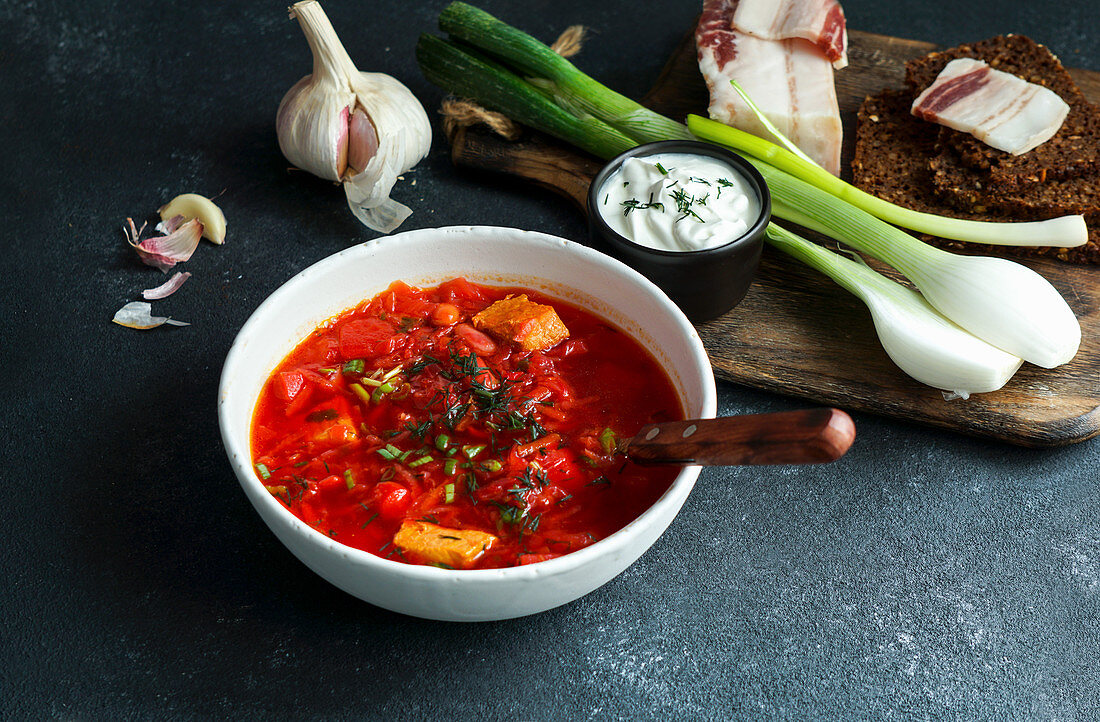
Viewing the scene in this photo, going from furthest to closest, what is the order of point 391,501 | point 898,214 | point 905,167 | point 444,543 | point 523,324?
point 905,167 < point 898,214 < point 523,324 < point 391,501 < point 444,543

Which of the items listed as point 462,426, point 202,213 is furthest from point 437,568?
point 202,213

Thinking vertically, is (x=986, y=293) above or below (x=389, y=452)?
above

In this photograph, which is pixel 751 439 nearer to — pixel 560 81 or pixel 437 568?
pixel 437 568

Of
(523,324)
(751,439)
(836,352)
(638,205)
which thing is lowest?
(836,352)

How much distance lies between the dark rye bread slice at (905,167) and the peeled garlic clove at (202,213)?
262cm

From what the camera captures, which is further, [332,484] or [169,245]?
[169,245]

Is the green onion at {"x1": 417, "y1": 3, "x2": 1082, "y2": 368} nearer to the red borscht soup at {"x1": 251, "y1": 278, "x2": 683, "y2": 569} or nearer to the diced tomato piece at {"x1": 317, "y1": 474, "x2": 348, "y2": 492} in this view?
the red borscht soup at {"x1": 251, "y1": 278, "x2": 683, "y2": 569}

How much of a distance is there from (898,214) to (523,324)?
166 centimetres

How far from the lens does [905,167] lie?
402 centimetres

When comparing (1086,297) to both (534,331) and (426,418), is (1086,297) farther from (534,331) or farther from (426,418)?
(426,418)

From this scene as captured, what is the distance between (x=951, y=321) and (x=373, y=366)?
199cm

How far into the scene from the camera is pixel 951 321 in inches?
131

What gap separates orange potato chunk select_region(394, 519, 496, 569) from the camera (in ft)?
7.88

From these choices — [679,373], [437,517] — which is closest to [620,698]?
[437,517]
